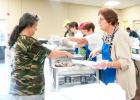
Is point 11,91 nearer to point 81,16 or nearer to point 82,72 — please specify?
point 82,72

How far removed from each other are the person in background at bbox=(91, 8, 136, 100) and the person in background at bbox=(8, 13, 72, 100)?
0.41 metres

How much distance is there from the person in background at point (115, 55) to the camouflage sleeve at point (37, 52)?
40 centimetres

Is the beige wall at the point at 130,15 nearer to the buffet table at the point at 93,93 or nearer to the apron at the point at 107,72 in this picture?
the apron at the point at 107,72

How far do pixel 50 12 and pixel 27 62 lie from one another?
7.14m

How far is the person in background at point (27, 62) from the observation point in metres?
1.51

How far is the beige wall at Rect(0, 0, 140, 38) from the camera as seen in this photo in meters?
7.68

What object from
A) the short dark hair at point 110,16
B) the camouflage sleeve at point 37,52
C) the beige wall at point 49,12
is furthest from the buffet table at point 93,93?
the beige wall at point 49,12

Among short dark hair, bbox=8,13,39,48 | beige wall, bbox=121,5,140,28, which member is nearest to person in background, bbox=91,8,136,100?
short dark hair, bbox=8,13,39,48

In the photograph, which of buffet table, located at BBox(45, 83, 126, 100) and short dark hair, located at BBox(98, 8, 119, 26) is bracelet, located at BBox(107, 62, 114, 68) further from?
short dark hair, located at BBox(98, 8, 119, 26)

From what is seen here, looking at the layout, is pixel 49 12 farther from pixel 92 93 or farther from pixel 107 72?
pixel 92 93

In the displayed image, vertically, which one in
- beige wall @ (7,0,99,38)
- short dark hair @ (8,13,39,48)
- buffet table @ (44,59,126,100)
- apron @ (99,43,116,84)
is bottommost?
buffet table @ (44,59,126,100)

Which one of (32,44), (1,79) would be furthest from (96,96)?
(1,79)

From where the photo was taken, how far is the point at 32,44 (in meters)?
1.50

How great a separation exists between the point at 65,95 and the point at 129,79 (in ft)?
1.67
